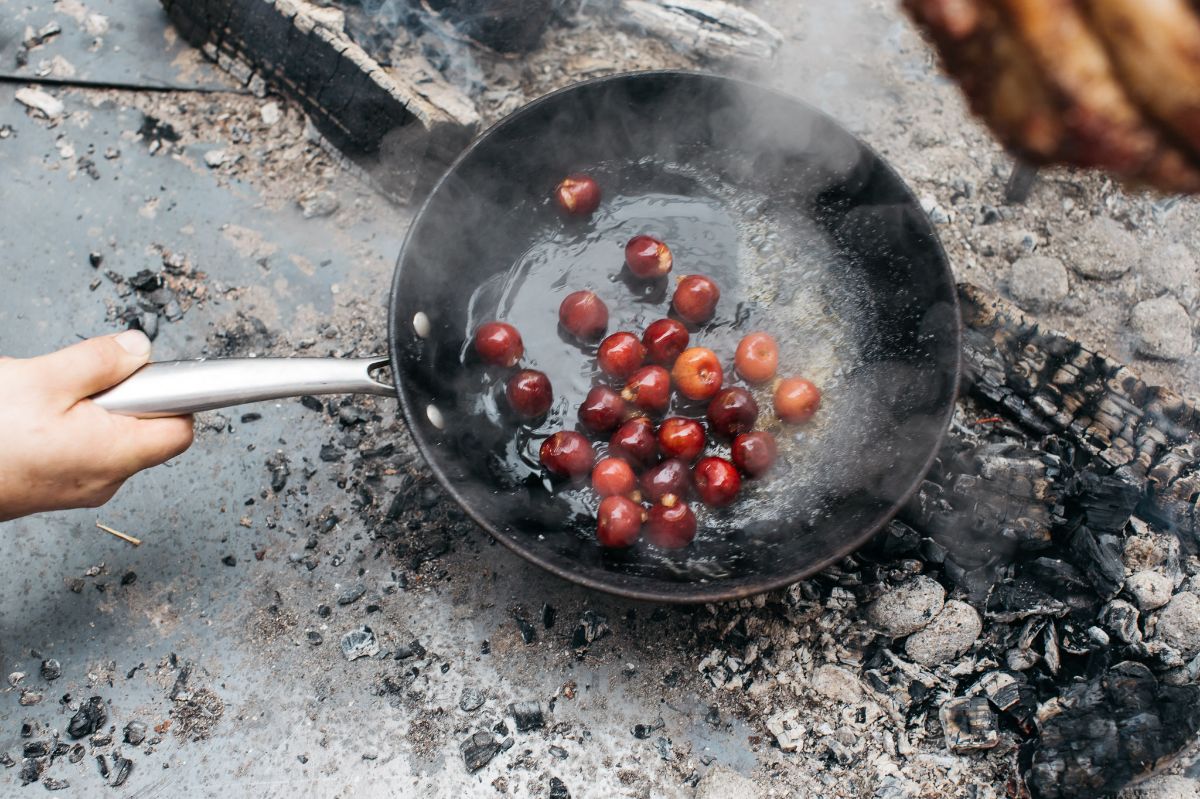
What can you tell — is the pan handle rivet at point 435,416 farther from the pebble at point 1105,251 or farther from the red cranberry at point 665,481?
the pebble at point 1105,251

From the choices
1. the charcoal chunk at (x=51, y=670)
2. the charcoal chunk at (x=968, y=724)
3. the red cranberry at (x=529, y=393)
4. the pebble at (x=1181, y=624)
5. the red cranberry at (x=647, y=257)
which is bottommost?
the charcoal chunk at (x=51, y=670)

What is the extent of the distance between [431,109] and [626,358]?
5.62 ft

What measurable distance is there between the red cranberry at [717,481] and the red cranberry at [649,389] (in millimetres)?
332

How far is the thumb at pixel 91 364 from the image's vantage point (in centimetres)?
252

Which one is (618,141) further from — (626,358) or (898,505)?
(898,505)

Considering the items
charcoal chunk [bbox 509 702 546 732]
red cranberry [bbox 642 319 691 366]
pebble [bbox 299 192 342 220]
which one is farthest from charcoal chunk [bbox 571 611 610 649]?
pebble [bbox 299 192 342 220]

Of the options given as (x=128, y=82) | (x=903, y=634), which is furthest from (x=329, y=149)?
(x=903, y=634)

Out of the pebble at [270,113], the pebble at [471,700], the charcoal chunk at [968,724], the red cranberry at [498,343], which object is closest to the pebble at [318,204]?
the pebble at [270,113]

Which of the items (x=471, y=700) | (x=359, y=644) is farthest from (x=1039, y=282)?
(x=359, y=644)

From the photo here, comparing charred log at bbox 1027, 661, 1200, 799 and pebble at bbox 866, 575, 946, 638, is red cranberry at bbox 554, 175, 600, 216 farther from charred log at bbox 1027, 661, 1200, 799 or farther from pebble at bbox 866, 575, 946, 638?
charred log at bbox 1027, 661, 1200, 799

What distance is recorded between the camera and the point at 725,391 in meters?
3.37

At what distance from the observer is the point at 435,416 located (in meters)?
Result: 3.21

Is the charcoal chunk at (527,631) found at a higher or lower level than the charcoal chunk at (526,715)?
higher

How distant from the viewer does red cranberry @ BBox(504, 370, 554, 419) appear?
333 cm
